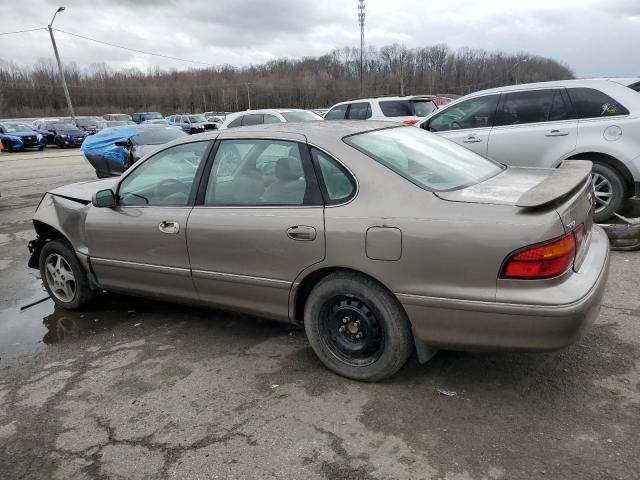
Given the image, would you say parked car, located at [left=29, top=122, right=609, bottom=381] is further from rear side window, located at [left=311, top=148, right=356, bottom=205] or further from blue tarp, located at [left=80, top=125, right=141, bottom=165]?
blue tarp, located at [left=80, top=125, right=141, bottom=165]

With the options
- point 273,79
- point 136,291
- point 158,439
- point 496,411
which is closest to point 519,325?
point 496,411

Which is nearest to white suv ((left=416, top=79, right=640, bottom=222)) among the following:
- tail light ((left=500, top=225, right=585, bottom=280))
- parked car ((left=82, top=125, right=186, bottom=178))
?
tail light ((left=500, top=225, right=585, bottom=280))

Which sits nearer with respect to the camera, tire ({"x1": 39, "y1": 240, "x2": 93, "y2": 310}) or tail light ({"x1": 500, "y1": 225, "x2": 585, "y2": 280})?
tail light ({"x1": 500, "y1": 225, "x2": 585, "y2": 280})

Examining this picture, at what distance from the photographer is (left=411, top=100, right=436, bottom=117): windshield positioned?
1276 centimetres

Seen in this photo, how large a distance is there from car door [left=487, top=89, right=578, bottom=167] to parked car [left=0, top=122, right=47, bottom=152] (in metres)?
26.7

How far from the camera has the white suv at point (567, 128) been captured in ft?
19.1

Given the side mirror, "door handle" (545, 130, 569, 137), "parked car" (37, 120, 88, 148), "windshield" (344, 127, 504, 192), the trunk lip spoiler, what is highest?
"windshield" (344, 127, 504, 192)

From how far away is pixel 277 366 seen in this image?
11.3 ft

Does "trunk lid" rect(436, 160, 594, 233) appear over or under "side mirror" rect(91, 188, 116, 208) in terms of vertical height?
over

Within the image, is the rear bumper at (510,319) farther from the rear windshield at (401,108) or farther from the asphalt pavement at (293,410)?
the rear windshield at (401,108)

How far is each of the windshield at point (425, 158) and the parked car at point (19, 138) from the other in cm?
2795

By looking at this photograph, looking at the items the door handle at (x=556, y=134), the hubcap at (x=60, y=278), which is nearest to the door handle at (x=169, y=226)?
the hubcap at (x=60, y=278)

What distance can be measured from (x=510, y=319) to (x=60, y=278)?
395 cm

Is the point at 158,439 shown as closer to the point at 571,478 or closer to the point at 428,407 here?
the point at 428,407
